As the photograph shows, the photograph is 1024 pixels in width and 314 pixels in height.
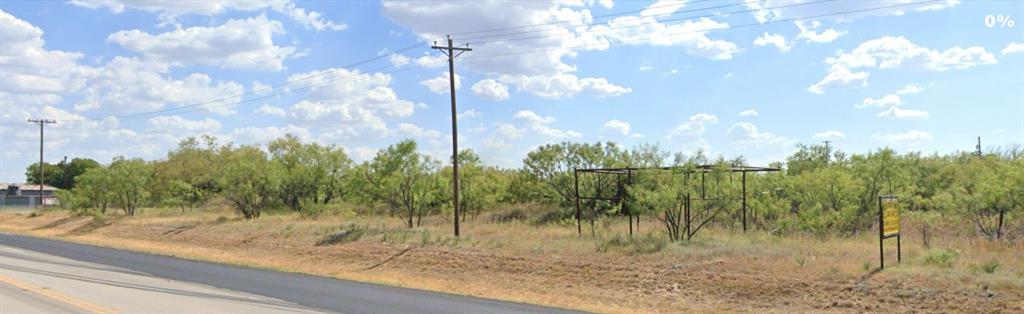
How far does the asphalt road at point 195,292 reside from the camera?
13273mm

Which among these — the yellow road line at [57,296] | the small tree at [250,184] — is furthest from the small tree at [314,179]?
the yellow road line at [57,296]

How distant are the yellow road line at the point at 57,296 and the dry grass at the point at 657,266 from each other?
8.68 m

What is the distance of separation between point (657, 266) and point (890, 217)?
6.01m

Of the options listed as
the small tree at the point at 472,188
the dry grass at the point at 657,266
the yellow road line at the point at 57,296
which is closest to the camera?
the yellow road line at the point at 57,296

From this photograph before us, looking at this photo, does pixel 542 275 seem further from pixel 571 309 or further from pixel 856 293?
pixel 856 293

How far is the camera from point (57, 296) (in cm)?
1402

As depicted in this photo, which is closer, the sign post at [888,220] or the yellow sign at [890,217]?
the sign post at [888,220]

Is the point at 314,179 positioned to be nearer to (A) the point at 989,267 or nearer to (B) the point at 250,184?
(B) the point at 250,184

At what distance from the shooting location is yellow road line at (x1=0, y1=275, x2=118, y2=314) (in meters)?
12.2

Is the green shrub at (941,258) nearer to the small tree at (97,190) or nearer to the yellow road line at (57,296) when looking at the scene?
the yellow road line at (57,296)

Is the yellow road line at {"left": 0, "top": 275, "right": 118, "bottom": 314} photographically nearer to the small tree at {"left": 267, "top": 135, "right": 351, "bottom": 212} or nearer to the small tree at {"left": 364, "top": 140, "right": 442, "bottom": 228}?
the small tree at {"left": 364, "top": 140, "right": 442, "bottom": 228}

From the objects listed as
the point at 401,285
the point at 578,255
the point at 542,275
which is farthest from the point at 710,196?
the point at 401,285

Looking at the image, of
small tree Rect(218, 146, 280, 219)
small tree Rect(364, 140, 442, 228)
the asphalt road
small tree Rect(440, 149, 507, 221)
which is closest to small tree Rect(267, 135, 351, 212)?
small tree Rect(218, 146, 280, 219)

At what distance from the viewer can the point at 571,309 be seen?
53.8 ft
